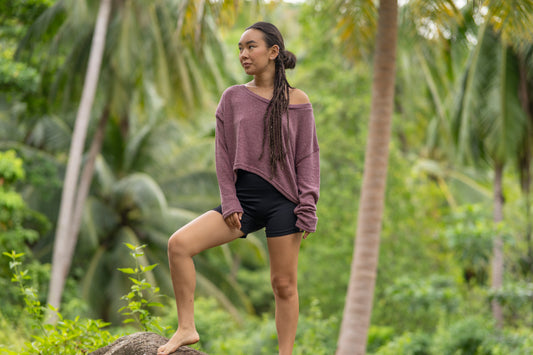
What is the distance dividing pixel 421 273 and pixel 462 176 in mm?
5326

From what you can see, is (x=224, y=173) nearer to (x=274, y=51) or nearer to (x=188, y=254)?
(x=188, y=254)

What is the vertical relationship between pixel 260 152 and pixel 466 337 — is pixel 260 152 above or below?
above

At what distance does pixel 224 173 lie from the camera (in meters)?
3.03

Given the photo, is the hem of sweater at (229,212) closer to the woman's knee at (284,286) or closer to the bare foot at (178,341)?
the woman's knee at (284,286)

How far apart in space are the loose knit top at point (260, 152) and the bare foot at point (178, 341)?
0.63 meters

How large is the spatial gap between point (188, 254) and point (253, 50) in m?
1.06

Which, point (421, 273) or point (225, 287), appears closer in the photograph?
point (421, 273)

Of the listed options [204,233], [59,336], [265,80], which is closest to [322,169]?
[59,336]

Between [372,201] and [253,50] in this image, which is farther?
[372,201]

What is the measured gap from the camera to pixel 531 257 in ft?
37.4

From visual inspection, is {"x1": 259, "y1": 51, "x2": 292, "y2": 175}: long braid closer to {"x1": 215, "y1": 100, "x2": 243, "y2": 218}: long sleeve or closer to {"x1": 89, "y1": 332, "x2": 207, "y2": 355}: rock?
{"x1": 215, "y1": 100, "x2": 243, "y2": 218}: long sleeve

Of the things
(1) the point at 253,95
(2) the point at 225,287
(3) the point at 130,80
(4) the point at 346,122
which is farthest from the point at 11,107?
(1) the point at 253,95

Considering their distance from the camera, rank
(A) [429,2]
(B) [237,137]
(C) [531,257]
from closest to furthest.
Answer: (B) [237,137] → (A) [429,2] → (C) [531,257]

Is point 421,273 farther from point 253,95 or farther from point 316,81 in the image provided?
point 253,95
